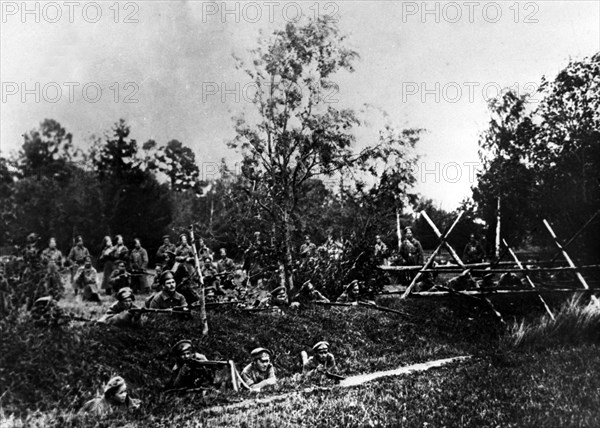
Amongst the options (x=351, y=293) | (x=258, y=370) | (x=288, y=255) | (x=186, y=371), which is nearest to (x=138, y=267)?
(x=288, y=255)

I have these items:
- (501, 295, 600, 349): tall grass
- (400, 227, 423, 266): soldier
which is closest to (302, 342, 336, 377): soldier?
(501, 295, 600, 349): tall grass

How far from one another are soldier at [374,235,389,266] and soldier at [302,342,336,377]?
7.14m

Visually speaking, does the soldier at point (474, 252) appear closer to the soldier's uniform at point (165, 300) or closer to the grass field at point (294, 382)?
the grass field at point (294, 382)

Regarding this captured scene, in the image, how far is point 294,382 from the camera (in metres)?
8.88

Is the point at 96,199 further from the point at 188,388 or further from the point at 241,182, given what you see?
the point at 188,388

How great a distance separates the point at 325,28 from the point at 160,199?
622 inches

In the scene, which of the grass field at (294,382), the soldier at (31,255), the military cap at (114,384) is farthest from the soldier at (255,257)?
the military cap at (114,384)

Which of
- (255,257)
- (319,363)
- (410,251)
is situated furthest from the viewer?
(410,251)

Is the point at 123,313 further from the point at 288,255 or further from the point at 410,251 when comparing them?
the point at 410,251

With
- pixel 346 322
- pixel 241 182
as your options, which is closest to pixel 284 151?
pixel 241 182

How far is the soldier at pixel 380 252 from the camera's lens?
17.3 meters

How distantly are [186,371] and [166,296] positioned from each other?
10.2 feet

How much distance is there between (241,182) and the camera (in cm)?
1838

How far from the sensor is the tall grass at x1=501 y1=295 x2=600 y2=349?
1176 cm
